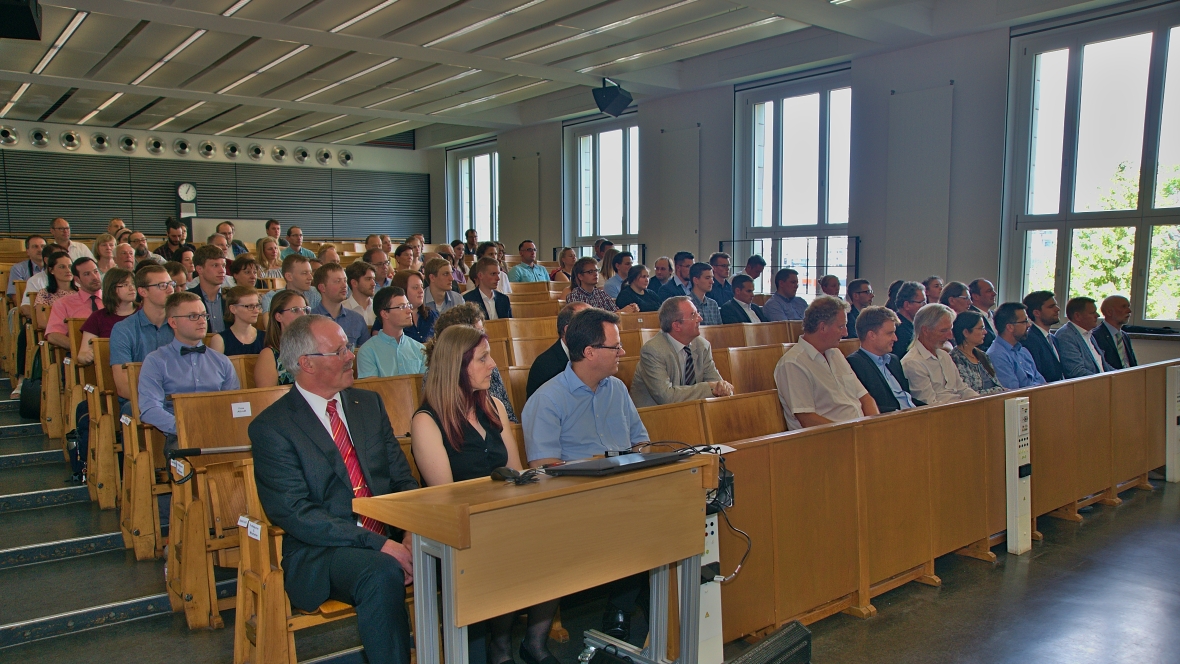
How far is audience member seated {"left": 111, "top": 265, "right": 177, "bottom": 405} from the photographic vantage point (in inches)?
160

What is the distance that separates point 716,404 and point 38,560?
310 centimetres

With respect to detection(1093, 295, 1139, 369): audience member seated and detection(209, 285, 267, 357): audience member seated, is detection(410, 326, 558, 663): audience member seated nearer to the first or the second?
detection(209, 285, 267, 357): audience member seated

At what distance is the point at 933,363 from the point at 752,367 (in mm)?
1044

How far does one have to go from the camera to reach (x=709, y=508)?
255 cm

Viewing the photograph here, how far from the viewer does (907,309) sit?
243 inches

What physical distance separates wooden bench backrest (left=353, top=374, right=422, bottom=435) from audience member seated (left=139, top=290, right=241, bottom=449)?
72cm

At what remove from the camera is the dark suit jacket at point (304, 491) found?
2.47m

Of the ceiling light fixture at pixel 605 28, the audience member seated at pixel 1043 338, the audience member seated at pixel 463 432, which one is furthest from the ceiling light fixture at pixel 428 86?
the audience member seated at pixel 463 432

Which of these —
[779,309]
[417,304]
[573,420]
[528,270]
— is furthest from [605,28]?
[573,420]

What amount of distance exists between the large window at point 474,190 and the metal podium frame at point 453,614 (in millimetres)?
14033

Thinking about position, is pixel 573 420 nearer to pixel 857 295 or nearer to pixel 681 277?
pixel 857 295

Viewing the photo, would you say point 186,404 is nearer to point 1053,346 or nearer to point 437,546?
point 437,546

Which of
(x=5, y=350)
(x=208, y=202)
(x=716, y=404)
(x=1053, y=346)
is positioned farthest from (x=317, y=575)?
(x=208, y=202)

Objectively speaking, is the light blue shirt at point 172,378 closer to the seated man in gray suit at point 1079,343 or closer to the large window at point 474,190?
the seated man in gray suit at point 1079,343
